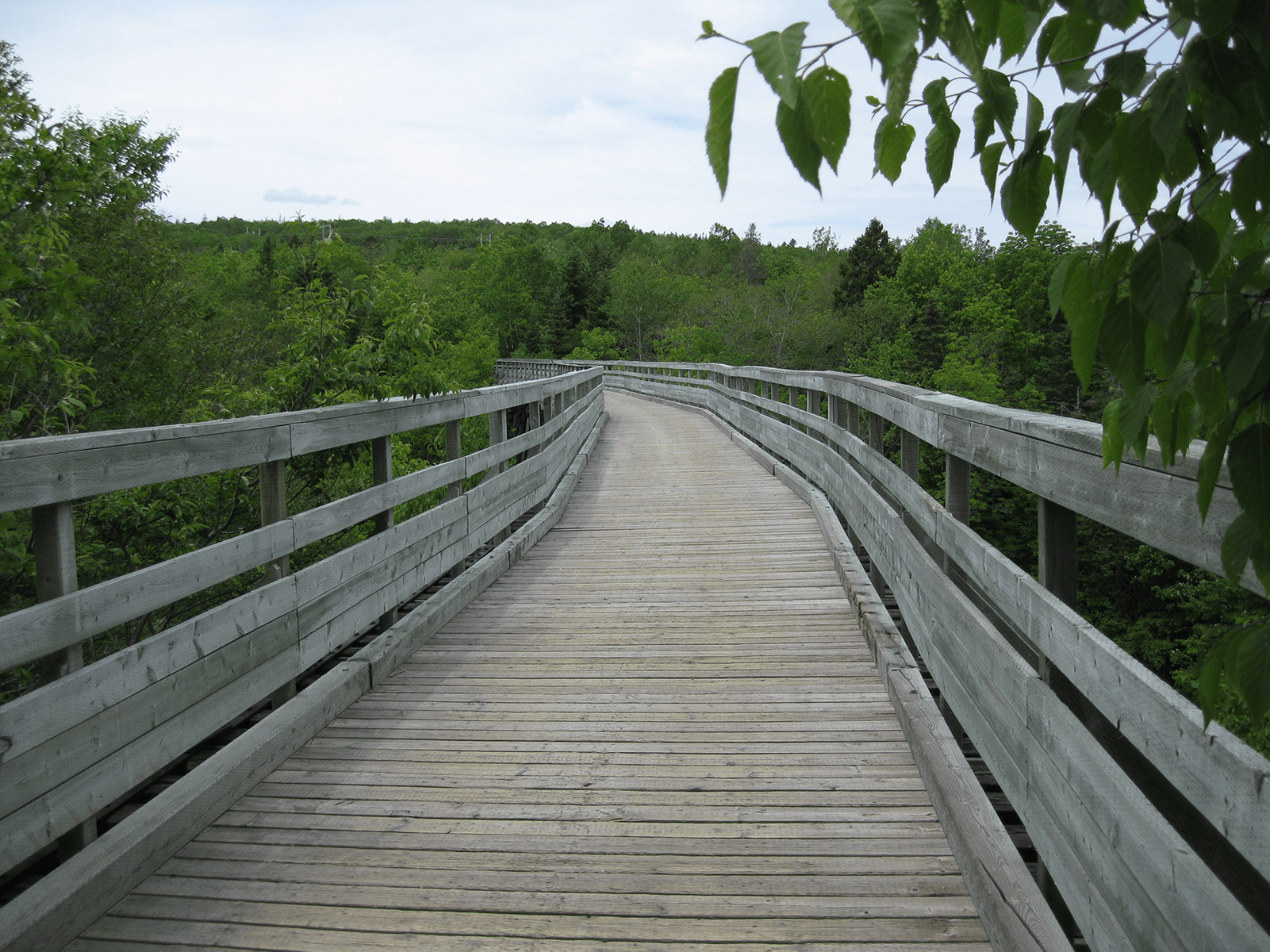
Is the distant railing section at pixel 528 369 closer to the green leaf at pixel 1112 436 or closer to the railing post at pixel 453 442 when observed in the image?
the railing post at pixel 453 442

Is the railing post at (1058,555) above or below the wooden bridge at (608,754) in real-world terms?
above

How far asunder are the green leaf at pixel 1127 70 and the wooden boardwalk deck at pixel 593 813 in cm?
197

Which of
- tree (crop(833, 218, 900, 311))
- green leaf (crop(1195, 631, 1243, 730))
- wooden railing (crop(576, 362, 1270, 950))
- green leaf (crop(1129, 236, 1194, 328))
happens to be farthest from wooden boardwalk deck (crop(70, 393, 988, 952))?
tree (crop(833, 218, 900, 311))

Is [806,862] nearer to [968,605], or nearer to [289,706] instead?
[968,605]

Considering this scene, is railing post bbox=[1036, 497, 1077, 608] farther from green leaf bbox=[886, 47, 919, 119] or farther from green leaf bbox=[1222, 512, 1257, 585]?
green leaf bbox=[886, 47, 919, 119]

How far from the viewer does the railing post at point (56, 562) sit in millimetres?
2279

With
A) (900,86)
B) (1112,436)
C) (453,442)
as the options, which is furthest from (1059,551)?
(453,442)

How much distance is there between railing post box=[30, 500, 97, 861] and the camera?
228 cm

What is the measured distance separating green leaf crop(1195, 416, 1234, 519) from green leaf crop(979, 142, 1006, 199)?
1.29ft

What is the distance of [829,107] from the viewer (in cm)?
82

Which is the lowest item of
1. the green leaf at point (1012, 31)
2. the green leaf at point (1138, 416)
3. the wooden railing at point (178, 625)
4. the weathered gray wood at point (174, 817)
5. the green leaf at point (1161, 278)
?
the weathered gray wood at point (174, 817)

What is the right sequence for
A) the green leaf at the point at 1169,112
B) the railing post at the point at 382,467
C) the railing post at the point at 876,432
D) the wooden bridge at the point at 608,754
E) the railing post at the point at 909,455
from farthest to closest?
the railing post at the point at 876,432
the railing post at the point at 382,467
the railing post at the point at 909,455
the wooden bridge at the point at 608,754
the green leaf at the point at 1169,112

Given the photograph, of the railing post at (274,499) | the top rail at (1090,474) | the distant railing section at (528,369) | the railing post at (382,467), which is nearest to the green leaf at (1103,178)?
the top rail at (1090,474)

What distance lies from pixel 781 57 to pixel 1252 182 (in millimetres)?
530
